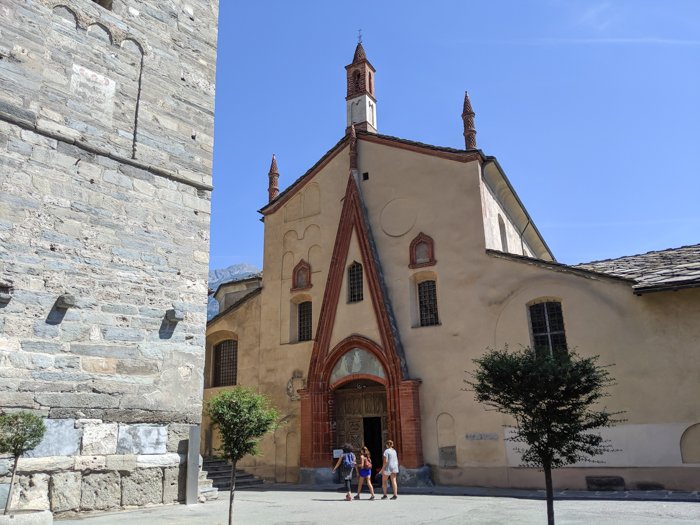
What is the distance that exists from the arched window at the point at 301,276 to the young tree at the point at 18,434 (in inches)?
516

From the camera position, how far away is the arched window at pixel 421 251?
17.8m

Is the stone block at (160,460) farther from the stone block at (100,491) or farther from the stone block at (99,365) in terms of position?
the stone block at (99,365)

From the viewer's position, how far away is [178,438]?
30.1ft

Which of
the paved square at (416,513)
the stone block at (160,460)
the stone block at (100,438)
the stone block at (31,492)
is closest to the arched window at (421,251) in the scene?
the paved square at (416,513)

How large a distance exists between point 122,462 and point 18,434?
6.17 ft

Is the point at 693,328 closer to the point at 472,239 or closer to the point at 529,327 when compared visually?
the point at 529,327

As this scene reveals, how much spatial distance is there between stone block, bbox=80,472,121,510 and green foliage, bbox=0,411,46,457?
48.3 inches

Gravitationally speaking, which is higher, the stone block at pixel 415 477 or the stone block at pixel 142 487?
the stone block at pixel 142 487

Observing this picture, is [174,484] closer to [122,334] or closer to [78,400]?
[78,400]

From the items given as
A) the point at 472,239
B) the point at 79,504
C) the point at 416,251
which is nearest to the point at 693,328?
the point at 472,239

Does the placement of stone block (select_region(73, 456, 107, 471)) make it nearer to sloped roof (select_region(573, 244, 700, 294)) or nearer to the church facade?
the church facade

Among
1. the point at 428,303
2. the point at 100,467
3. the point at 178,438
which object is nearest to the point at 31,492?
the point at 100,467

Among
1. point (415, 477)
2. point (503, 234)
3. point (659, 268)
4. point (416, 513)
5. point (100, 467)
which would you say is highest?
point (503, 234)

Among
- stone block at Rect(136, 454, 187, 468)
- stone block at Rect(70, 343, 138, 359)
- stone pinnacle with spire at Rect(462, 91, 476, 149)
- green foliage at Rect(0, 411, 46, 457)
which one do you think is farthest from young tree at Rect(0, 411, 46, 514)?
stone pinnacle with spire at Rect(462, 91, 476, 149)
